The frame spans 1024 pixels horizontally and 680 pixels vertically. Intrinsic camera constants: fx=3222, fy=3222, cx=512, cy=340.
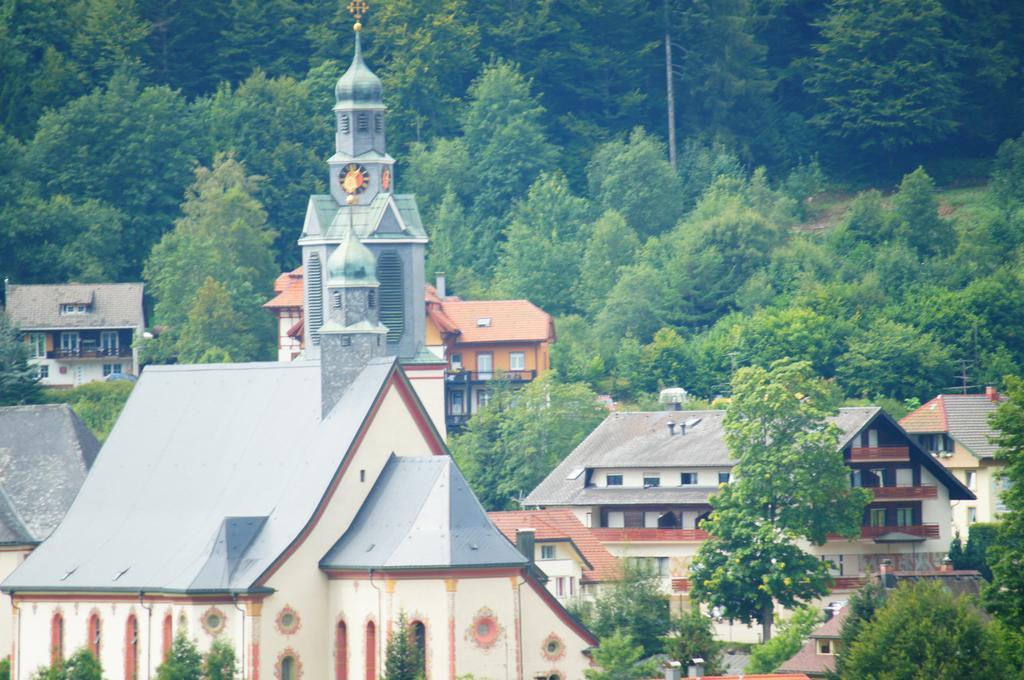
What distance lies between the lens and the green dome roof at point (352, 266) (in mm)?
93688

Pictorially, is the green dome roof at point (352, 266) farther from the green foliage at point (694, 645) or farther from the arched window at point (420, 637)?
the green foliage at point (694, 645)

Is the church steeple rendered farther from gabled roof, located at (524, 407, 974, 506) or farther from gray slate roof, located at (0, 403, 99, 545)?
gray slate roof, located at (0, 403, 99, 545)

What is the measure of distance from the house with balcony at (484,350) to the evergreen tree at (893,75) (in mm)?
30884

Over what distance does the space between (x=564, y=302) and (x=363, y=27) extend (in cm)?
2324

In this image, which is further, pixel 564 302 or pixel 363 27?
pixel 363 27

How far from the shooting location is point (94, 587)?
9219cm

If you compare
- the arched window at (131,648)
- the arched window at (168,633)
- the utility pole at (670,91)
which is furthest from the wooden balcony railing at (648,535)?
the utility pole at (670,91)

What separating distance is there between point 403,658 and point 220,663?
5172 mm

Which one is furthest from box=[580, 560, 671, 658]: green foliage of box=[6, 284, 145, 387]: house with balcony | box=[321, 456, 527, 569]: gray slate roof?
box=[6, 284, 145, 387]: house with balcony

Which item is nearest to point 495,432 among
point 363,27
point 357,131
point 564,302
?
point 357,131

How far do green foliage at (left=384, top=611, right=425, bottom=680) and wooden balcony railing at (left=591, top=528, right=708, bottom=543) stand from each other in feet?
83.9

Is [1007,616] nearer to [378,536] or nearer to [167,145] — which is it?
[378,536]

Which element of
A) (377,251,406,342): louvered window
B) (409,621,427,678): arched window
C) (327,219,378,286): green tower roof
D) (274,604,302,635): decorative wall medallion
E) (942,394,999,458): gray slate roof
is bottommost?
(409,621,427,678): arched window

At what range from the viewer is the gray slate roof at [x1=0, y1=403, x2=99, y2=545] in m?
99.1
